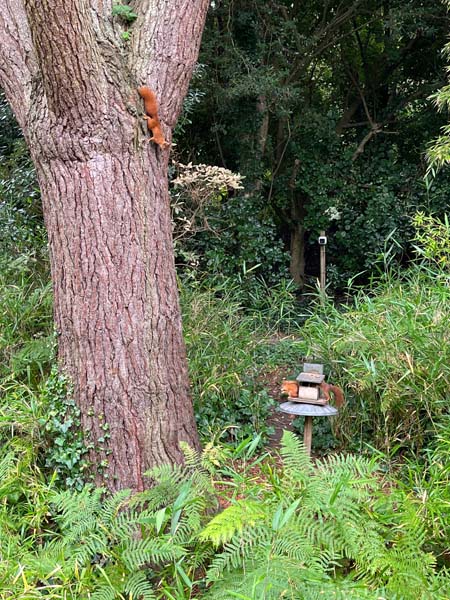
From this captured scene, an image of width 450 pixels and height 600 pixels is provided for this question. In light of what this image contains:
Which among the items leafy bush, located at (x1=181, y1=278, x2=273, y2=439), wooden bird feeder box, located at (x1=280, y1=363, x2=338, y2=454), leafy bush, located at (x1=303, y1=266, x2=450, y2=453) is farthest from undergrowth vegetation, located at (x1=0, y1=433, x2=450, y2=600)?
leafy bush, located at (x1=181, y1=278, x2=273, y2=439)

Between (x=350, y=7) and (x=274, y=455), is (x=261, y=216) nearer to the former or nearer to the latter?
(x=350, y=7)

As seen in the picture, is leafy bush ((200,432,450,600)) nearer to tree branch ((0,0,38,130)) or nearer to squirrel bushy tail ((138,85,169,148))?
squirrel bushy tail ((138,85,169,148))

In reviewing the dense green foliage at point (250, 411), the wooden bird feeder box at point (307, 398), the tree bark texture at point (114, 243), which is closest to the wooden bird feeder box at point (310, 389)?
the wooden bird feeder box at point (307, 398)

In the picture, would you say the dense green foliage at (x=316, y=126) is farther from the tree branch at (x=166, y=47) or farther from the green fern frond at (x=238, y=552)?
the green fern frond at (x=238, y=552)

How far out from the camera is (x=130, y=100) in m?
2.10

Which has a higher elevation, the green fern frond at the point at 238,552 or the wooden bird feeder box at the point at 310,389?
the wooden bird feeder box at the point at 310,389

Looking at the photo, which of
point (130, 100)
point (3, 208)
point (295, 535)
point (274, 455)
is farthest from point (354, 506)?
point (3, 208)

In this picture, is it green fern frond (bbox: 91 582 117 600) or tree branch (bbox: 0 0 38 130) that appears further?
tree branch (bbox: 0 0 38 130)

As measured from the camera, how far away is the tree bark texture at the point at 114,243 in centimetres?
206

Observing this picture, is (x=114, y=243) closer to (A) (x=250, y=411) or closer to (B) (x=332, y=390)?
(B) (x=332, y=390)

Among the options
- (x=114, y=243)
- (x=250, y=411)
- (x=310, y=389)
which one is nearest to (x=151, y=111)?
(x=114, y=243)

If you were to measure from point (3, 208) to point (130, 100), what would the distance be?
93.2 inches

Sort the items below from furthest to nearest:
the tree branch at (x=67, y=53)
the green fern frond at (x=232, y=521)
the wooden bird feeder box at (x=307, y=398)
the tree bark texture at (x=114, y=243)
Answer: the wooden bird feeder box at (x=307, y=398)
the tree bark texture at (x=114, y=243)
the tree branch at (x=67, y=53)
the green fern frond at (x=232, y=521)

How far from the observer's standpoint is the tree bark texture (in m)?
2.06
